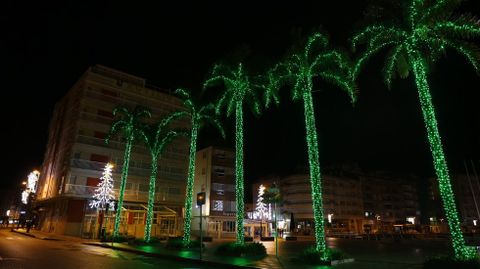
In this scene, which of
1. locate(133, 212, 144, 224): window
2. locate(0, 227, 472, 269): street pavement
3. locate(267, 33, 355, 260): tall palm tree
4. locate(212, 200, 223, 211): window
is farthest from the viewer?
locate(212, 200, 223, 211): window

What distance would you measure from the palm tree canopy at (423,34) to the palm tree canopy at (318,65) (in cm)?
236

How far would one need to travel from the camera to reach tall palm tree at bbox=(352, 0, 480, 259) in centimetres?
1346

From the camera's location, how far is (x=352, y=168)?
124 metres

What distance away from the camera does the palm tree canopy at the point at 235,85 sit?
23.6 metres

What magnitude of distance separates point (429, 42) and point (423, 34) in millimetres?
499

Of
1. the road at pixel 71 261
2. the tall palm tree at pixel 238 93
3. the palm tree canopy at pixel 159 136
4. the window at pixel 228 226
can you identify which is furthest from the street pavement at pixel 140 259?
the window at pixel 228 226

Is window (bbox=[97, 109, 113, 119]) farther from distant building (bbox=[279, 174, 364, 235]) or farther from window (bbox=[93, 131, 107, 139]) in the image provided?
distant building (bbox=[279, 174, 364, 235])

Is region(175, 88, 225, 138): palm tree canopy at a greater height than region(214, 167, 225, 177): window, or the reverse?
region(214, 167, 225, 177): window

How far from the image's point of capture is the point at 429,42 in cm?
1471

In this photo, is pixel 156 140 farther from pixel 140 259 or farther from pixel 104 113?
pixel 104 113

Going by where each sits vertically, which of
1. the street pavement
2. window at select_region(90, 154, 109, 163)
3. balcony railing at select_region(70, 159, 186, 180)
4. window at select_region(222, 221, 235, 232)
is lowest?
the street pavement

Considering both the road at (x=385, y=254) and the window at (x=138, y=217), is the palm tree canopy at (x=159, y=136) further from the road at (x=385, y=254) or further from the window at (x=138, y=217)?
the window at (x=138, y=217)

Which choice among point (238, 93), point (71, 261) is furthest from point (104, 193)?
point (71, 261)

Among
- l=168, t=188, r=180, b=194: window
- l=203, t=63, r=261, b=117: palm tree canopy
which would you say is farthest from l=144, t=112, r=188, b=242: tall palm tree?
l=168, t=188, r=180, b=194: window
